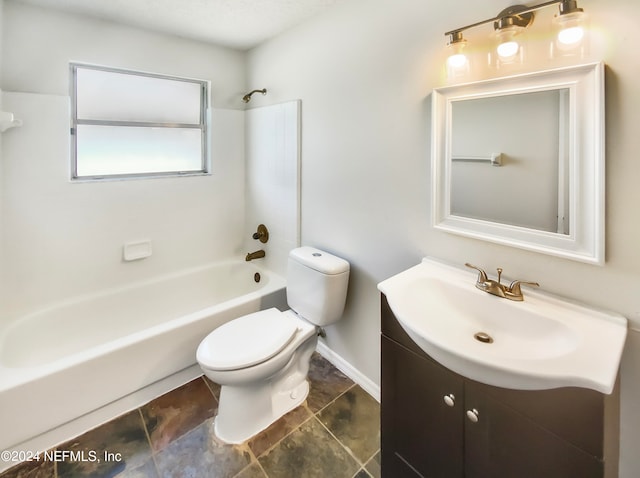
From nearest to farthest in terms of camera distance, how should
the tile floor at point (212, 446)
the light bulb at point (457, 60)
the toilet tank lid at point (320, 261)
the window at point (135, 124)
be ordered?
the light bulb at point (457, 60), the tile floor at point (212, 446), the toilet tank lid at point (320, 261), the window at point (135, 124)

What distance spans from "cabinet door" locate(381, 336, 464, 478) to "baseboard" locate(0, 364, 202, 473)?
130 cm

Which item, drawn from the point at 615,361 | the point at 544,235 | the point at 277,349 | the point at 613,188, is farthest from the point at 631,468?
the point at 277,349

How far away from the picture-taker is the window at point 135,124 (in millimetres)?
2158

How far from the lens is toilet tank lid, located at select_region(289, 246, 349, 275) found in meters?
1.82

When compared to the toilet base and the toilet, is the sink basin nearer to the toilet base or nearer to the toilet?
the toilet

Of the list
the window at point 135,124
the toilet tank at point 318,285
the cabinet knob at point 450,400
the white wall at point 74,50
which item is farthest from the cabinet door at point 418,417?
the white wall at point 74,50

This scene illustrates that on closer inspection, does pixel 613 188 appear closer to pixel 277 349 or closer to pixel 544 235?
pixel 544 235

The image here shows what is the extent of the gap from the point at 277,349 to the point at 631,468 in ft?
4.48

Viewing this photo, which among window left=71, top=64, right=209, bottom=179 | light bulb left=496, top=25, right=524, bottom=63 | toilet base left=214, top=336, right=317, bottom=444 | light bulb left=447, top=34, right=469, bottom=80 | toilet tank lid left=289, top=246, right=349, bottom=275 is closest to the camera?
light bulb left=496, top=25, right=524, bottom=63

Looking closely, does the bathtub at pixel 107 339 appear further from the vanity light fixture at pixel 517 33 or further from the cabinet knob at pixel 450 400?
the vanity light fixture at pixel 517 33

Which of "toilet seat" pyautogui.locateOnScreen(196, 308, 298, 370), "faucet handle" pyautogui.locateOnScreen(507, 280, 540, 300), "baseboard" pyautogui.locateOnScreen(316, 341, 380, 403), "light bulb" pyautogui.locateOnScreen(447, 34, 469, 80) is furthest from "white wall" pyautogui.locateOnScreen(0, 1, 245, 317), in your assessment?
"faucet handle" pyautogui.locateOnScreen(507, 280, 540, 300)

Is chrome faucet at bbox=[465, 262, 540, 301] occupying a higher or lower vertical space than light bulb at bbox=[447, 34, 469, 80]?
lower

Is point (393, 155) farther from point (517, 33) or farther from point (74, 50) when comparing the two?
point (74, 50)

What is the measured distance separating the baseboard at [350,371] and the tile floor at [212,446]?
53 millimetres
